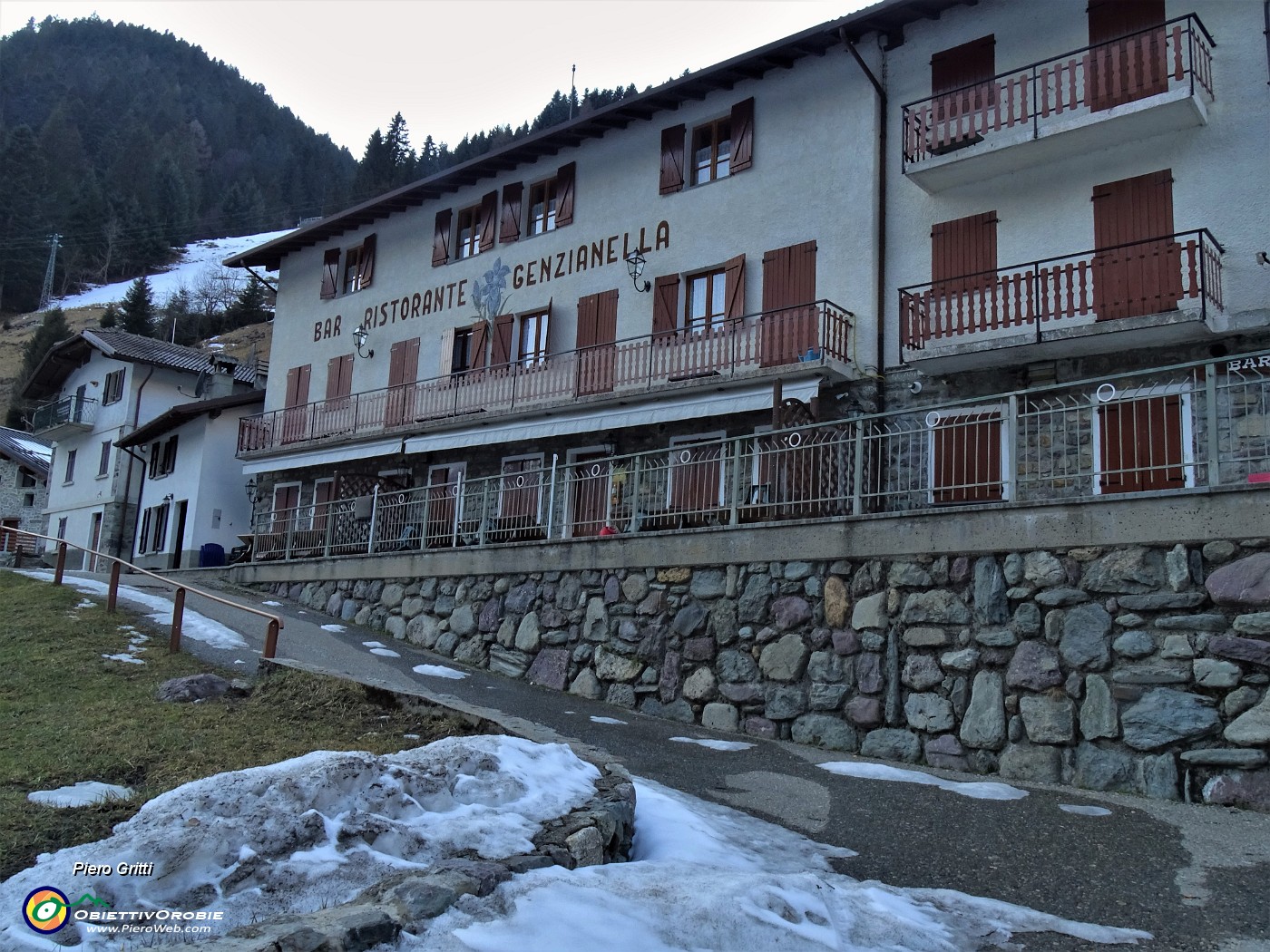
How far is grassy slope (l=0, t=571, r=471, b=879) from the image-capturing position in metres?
5.50

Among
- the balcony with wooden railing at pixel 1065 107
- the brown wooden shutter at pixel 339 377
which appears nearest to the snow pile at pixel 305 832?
the balcony with wooden railing at pixel 1065 107

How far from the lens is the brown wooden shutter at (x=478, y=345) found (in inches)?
888

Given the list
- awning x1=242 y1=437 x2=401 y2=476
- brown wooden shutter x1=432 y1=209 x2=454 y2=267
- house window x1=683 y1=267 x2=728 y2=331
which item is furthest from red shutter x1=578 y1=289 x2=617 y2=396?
awning x1=242 y1=437 x2=401 y2=476

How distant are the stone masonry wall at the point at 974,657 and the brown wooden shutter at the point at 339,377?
564 inches

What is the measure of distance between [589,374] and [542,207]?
473 centimetres

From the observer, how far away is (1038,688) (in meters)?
8.87

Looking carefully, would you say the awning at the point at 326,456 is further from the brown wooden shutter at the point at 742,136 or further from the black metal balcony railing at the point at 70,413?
the black metal balcony railing at the point at 70,413

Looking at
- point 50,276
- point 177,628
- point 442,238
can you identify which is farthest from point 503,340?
point 50,276

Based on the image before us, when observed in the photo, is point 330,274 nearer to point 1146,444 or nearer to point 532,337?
point 532,337

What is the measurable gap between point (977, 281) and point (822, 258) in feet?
9.25

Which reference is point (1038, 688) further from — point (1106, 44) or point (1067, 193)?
point (1106, 44)

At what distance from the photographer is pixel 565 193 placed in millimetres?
21422

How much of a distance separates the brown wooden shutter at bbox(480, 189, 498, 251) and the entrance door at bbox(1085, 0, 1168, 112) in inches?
496

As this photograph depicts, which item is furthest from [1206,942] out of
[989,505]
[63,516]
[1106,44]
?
[63,516]
